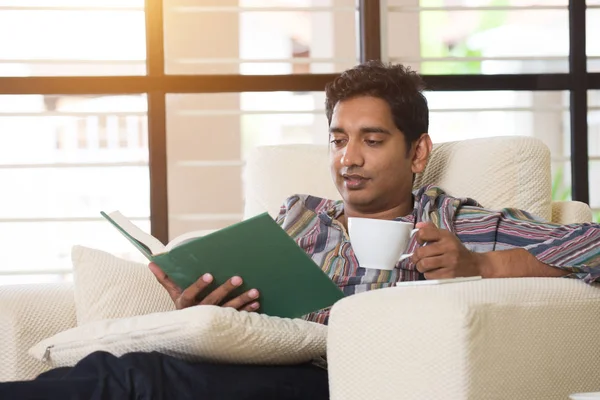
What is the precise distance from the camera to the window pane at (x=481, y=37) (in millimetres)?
3975

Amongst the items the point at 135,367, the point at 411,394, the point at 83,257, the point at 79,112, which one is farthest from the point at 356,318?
the point at 79,112

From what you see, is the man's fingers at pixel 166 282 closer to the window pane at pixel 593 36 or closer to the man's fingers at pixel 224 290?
the man's fingers at pixel 224 290

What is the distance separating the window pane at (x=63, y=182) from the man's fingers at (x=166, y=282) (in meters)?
1.86

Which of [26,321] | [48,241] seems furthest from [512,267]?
[48,241]

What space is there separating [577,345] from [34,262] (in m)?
2.75

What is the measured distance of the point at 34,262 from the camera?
3986 mm

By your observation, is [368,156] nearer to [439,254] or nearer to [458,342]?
[439,254]

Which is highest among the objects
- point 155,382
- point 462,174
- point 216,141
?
point 216,141

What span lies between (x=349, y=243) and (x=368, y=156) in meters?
0.22

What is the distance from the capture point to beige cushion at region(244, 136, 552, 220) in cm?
247

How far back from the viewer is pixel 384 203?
2.40 m

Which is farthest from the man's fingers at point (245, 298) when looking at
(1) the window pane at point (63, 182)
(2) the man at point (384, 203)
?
(1) the window pane at point (63, 182)

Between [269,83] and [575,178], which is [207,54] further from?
[575,178]

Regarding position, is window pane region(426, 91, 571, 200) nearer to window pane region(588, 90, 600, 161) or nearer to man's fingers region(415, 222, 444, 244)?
window pane region(588, 90, 600, 161)
